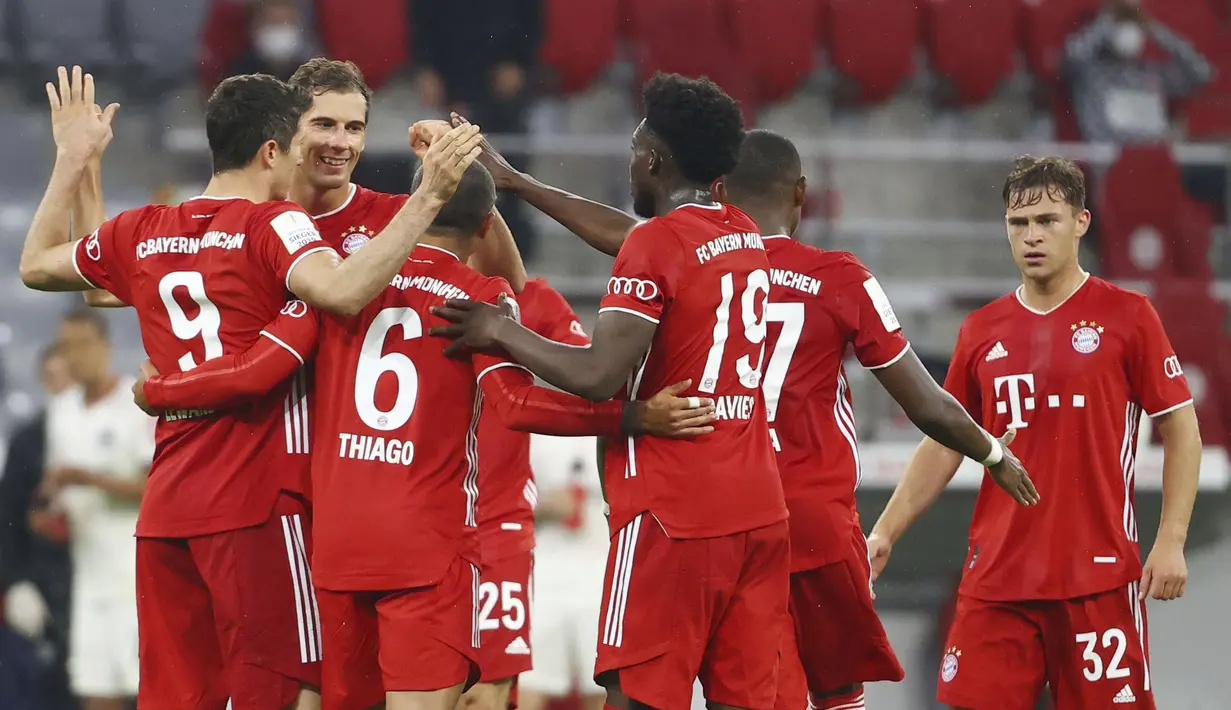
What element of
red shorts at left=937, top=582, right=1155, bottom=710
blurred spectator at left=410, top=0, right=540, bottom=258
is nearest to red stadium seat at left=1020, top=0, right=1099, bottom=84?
blurred spectator at left=410, top=0, right=540, bottom=258

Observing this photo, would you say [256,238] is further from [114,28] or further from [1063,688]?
[114,28]

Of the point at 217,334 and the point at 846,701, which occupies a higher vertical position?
the point at 217,334

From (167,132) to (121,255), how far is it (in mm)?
6121

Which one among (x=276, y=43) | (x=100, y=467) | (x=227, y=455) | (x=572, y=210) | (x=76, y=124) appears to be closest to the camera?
(x=227, y=455)

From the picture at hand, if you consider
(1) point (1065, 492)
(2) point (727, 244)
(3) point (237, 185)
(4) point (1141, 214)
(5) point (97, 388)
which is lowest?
(1) point (1065, 492)

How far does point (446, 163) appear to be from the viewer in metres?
3.61

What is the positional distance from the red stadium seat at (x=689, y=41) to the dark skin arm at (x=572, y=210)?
5558 millimetres

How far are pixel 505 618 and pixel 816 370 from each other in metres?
1.53

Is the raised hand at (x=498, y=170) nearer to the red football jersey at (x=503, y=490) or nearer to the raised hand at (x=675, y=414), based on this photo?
the red football jersey at (x=503, y=490)

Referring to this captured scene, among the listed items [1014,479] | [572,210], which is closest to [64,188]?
[572,210]

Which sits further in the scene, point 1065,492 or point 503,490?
point 503,490

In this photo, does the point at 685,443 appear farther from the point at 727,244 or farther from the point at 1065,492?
the point at 1065,492

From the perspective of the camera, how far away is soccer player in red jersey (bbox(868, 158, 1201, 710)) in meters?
4.48

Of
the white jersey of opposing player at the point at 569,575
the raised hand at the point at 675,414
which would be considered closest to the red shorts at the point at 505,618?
the raised hand at the point at 675,414
